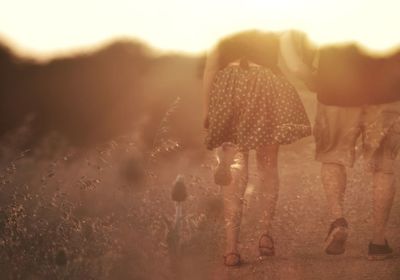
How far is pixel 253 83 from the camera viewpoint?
16.6 ft

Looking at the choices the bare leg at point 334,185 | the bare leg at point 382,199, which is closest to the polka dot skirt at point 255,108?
the bare leg at point 334,185

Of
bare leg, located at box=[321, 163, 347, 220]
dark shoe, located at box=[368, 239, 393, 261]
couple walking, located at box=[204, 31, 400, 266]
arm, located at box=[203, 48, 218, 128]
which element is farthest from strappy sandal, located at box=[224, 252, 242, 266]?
arm, located at box=[203, 48, 218, 128]

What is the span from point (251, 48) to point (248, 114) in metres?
0.48

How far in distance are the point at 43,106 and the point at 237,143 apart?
405cm

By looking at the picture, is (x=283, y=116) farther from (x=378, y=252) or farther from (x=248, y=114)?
(x=378, y=252)

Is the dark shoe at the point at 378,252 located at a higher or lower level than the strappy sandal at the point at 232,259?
higher

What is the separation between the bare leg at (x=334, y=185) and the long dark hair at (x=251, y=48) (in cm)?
83

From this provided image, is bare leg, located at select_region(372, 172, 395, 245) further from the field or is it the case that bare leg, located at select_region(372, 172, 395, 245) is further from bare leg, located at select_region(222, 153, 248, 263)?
bare leg, located at select_region(222, 153, 248, 263)

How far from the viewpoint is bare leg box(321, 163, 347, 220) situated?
499 centimetres

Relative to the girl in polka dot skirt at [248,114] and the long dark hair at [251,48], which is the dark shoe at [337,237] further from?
the long dark hair at [251,48]

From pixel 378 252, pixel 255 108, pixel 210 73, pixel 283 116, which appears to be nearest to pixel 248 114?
pixel 255 108

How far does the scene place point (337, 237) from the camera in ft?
15.9

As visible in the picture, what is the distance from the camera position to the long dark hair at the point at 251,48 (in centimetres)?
509

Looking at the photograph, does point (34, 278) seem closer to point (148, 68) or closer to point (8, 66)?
point (8, 66)
